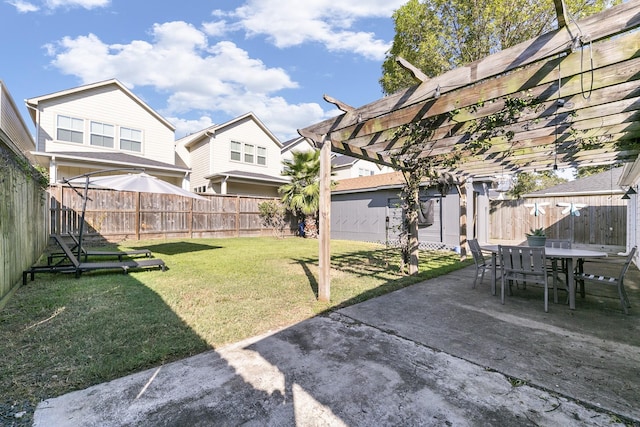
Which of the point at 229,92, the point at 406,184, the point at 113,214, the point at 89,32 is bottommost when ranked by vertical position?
the point at 113,214

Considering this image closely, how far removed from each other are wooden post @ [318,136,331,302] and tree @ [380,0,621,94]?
400 inches

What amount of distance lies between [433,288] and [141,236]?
12.3m

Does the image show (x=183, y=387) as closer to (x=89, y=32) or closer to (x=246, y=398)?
(x=246, y=398)

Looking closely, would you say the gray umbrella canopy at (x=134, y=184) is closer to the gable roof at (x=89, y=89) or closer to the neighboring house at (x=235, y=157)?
the neighboring house at (x=235, y=157)

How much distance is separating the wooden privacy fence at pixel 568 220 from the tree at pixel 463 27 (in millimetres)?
7936

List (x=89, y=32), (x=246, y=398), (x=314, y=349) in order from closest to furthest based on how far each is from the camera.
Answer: (x=246, y=398)
(x=314, y=349)
(x=89, y=32)

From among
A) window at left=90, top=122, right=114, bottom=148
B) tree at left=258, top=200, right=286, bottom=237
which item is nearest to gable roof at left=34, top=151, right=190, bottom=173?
window at left=90, top=122, right=114, bottom=148

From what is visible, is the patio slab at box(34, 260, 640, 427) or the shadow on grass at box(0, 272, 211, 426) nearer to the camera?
the patio slab at box(34, 260, 640, 427)

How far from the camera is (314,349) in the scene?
3023 mm

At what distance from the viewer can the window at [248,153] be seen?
18.8 metres

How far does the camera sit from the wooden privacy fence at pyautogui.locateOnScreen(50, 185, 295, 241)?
1104 cm

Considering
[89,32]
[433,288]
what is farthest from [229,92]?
[433,288]

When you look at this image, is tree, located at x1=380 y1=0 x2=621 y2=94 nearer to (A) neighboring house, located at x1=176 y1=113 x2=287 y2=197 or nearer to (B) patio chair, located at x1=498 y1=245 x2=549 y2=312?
(A) neighboring house, located at x1=176 y1=113 x2=287 y2=197

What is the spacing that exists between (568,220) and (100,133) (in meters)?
23.8
